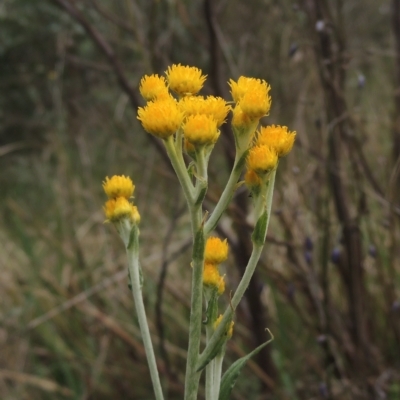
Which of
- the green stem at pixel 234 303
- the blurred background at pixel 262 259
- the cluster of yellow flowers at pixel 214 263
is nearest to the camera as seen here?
the green stem at pixel 234 303

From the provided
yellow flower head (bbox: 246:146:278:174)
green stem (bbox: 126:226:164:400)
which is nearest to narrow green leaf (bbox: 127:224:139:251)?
green stem (bbox: 126:226:164:400)

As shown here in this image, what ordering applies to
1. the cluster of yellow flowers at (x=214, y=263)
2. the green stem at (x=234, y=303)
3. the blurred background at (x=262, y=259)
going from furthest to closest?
the blurred background at (x=262, y=259) → the cluster of yellow flowers at (x=214, y=263) → the green stem at (x=234, y=303)

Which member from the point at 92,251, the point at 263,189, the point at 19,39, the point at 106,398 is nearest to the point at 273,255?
the point at 106,398

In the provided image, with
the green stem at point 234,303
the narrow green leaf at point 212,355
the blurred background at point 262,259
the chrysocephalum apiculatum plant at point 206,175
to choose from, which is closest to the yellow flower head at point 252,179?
the chrysocephalum apiculatum plant at point 206,175

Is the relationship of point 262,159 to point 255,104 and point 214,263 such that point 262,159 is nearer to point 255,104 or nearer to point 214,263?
point 255,104

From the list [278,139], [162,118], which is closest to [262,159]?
[278,139]

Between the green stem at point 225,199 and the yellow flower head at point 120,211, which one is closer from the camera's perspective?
the green stem at point 225,199

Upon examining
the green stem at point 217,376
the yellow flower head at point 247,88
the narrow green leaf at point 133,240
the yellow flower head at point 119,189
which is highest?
the yellow flower head at point 247,88

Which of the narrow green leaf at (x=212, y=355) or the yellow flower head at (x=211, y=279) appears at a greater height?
the yellow flower head at (x=211, y=279)

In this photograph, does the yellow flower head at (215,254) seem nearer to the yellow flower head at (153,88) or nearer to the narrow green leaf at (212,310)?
the narrow green leaf at (212,310)

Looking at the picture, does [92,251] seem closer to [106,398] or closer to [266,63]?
[106,398]
